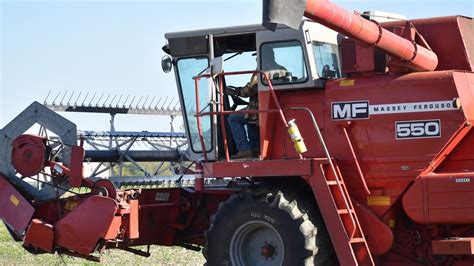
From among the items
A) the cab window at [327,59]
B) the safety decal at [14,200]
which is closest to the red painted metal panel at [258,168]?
the cab window at [327,59]

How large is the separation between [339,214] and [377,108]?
123cm

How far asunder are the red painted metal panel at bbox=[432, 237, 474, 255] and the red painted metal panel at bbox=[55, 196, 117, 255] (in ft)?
12.8

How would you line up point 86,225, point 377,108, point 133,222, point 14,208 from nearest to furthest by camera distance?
1. point 377,108
2. point 86,225
3. point 133,222
4. point 14,208

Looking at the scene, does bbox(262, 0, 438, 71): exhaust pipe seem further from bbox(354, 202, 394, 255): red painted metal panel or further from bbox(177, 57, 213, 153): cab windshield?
bbox(177, 57, 213, 153): cab windshield

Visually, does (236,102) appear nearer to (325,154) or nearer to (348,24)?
(325,154)

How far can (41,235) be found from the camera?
406 inches

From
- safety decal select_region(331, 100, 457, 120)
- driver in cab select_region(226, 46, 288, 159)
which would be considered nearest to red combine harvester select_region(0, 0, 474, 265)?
safety decal select_region(331, 100, 457, 120)

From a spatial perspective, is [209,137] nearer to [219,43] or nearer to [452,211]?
[219,43]

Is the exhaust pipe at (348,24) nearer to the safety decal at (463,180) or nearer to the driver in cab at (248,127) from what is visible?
the safety decal at (463,180)

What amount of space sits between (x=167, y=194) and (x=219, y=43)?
7.27ft

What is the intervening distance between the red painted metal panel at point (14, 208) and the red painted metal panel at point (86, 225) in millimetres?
472

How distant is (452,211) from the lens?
27.5 ft

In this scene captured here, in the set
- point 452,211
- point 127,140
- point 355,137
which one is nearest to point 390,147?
point 355,137

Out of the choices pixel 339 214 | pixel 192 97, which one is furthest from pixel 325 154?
pixel 192 97
